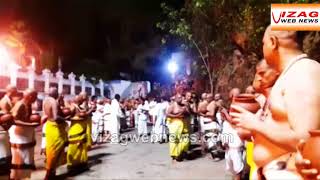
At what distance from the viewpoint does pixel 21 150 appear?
16.7ft

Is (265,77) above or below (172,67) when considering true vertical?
below

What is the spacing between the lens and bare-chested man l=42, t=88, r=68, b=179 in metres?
5.63

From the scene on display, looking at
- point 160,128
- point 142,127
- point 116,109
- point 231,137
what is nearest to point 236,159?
point 231,137

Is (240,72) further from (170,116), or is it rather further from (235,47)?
(170,116)

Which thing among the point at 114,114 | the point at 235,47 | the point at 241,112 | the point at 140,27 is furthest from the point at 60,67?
the point at 241,112

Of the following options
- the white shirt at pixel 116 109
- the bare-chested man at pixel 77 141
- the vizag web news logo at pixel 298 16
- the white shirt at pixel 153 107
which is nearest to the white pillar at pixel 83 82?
the bare-chested man at pixel 77 141

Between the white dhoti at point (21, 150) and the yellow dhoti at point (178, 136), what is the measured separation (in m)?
2.96

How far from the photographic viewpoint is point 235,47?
25.5 ft

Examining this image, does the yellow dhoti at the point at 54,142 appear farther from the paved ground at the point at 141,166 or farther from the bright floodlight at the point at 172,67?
the bright floodlight at the point at 172,67

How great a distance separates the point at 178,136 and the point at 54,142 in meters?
2.50

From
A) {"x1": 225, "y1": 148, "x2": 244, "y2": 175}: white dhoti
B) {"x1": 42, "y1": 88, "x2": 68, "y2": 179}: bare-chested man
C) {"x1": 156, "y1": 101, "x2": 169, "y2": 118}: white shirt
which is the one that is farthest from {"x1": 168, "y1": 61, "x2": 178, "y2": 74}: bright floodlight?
{"x1": 225, "y1": 148, "x2": 244, "y2": 175}: white dhoti

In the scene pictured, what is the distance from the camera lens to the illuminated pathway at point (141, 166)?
20.9 feet

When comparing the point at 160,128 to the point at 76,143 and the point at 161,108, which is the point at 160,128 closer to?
the point at 161,108

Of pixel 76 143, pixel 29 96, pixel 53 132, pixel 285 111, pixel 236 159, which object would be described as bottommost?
pixel 236 159
